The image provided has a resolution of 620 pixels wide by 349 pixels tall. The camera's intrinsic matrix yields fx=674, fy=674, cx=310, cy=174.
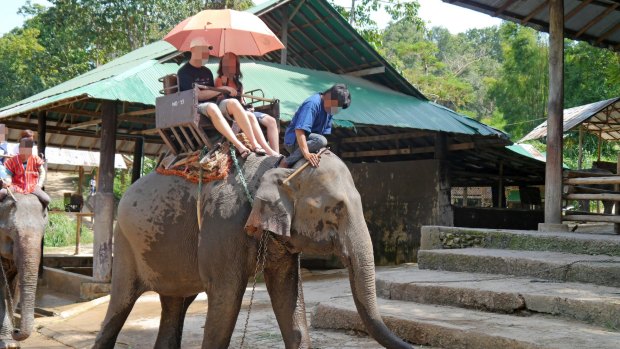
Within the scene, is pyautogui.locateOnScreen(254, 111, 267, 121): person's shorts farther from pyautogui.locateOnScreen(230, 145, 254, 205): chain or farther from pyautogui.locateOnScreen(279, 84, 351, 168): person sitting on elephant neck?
pyautogui.locateOnScreen(230, 145, 254, 205): chain

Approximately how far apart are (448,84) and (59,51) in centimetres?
2019

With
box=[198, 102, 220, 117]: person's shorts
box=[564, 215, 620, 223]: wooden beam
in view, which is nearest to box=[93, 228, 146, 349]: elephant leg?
box=[198, 102, 220, 117]: person's shorts

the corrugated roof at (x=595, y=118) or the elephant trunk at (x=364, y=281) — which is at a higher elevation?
the corrugated roof at (x=595, y=118)

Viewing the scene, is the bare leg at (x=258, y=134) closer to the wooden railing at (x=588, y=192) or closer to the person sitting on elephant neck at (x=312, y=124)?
the person sitting on elephant neck at (x=312, y=124)

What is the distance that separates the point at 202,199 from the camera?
4723mm

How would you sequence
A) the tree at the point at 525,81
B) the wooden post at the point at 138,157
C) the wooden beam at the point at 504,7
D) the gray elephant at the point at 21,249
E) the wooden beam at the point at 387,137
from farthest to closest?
1. the tree at the point at 525,81
2. the wooden post at the point at 138,157
3. the wooden beam at the point at 387,137
4. the wooden beam at the point at 504,7
5. the gray elephant at the point at 21,249

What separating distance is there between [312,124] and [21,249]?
3.88 meters

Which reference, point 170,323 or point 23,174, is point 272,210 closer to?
point 170,323

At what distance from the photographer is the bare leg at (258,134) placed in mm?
5016

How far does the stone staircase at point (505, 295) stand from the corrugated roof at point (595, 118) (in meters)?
9.44

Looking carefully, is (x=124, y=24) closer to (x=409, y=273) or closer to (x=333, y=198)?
(x=409, y=273)

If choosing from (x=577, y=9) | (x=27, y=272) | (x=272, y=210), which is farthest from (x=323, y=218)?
(x=577, y=9)

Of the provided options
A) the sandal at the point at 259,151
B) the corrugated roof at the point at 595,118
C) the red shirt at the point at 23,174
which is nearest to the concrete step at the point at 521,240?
the sandal at the point at 259,151

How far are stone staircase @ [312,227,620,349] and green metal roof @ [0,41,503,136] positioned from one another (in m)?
3.90
